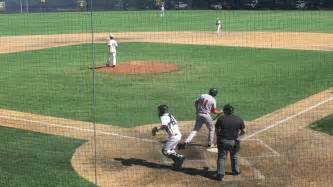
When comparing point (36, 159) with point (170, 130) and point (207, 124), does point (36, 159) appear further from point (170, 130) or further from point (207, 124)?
point (207, 124)

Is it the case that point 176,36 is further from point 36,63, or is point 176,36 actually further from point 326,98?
point 326,98

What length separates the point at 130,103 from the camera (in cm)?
1522

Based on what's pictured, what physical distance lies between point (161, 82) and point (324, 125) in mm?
7056

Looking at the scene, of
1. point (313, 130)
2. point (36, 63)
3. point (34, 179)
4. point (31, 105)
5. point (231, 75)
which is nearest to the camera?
point (34, 179)

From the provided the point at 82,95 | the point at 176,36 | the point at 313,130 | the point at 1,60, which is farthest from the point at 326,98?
the point at 176,36

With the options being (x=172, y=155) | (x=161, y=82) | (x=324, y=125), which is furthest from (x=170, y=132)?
(x=161, y=82)

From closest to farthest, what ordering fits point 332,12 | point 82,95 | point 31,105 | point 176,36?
point 31,105 → point 82,95 → point 176,36 → point 332,12

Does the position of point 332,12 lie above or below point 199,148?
above

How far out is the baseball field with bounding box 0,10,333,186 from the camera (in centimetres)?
962

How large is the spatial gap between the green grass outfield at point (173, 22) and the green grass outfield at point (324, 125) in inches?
957

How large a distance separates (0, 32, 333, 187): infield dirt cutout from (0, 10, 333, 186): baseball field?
0.07ft

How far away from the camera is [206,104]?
419 inches

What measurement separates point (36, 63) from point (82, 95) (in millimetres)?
7759

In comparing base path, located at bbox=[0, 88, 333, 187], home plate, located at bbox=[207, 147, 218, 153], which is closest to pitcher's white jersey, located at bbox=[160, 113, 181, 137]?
base path, located at bbox=[0, 88, 333, 187]
